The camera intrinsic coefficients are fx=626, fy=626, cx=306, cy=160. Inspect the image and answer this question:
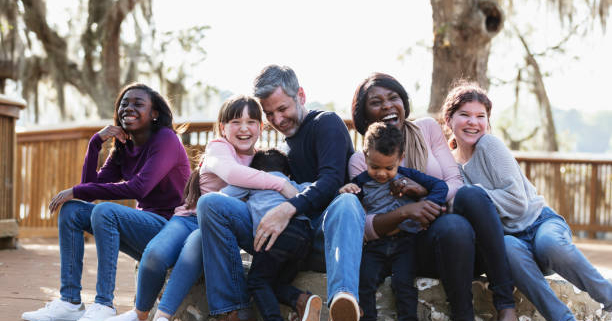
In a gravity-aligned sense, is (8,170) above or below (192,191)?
below

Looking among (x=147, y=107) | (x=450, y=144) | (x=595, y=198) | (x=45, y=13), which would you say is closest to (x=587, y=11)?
(x=595, y=198)

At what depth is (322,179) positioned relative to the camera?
282cm

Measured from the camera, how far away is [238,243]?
9.16 feet

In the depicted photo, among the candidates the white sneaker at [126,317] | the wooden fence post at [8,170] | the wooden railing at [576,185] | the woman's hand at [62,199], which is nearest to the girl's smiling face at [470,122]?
the white sneaker at [126,317]

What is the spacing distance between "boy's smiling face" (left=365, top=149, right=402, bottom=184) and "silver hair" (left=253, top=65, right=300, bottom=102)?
1.92 feet

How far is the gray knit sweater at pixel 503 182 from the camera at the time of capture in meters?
2.75

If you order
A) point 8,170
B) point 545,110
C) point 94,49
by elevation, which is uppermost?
point 94,49

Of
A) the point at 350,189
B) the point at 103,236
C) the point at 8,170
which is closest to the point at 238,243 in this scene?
the point at 350,189

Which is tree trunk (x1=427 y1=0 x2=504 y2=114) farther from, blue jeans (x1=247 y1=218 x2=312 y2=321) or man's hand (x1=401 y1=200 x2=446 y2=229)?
blue jeans (x1=247 y1=218 x2=312 y2=321)

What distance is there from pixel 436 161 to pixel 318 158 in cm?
56

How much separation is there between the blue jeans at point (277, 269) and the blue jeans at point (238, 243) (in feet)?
0.22

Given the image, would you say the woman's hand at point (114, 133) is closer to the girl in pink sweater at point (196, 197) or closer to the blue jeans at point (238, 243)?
the girl in pink sweater at point (196, 197)

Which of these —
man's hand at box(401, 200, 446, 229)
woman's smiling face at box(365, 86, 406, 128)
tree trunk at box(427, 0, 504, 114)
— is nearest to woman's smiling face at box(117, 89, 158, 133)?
woman's smiling face at box(365, 86, 406, 128)

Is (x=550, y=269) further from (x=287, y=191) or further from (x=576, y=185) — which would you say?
(x=576, y=185)
